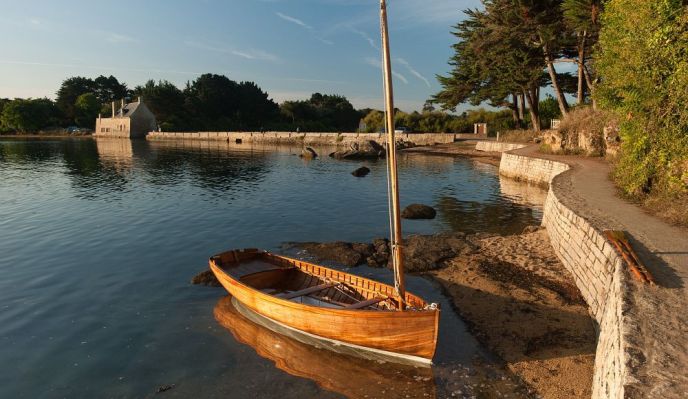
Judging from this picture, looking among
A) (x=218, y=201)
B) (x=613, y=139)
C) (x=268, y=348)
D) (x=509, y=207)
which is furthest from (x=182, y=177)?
(x=613, y=139)

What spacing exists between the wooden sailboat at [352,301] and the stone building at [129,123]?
125299mm

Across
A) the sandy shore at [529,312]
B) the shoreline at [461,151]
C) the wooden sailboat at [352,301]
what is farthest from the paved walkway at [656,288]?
the shoreline at [461,151]

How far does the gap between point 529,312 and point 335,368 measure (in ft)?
20.4

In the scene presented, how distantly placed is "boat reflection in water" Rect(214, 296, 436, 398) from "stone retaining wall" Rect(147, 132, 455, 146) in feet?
236

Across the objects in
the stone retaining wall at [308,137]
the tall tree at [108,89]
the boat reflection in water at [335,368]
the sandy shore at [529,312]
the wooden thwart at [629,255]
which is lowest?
the boat reflection in water at [335,368]

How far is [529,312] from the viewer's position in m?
12.4

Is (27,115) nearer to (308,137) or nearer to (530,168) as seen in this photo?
(308,137)

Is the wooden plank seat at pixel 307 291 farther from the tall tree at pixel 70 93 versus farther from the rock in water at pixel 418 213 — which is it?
the tall tree at pixel 70 93

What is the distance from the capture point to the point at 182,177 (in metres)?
44.5

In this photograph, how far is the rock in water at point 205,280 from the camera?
15.7 metres

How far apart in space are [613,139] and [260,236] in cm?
2741

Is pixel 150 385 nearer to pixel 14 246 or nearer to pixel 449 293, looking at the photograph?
pixel 449 293

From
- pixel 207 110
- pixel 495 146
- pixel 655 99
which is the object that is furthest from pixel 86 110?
pixel 655 99

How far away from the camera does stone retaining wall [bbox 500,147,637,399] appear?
283 inches
